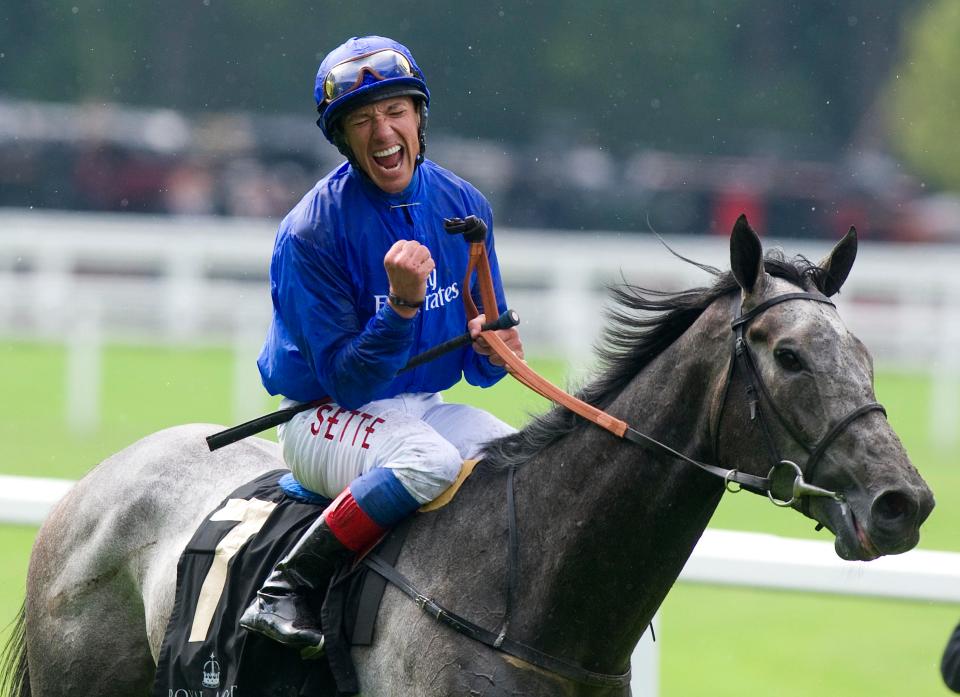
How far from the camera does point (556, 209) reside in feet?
91.5

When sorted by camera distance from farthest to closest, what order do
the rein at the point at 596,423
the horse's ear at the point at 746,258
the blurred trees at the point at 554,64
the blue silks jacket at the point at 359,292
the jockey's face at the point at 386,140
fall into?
1. the blurred trees at the point at 554,64
2. the jockey's face at the point at 386,140
3. the blue silks jacket at the point at 359,292
4. the horse's ear at the point at 746,258
5. the rein at the point at 596,423

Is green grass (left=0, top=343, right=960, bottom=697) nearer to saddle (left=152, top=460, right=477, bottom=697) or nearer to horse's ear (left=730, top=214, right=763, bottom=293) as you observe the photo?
saddle (left=152, top=460, right=477, bottom=697)

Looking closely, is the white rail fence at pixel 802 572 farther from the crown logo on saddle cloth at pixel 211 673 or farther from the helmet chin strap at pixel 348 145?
the helmet chin strap at pixel 348 145

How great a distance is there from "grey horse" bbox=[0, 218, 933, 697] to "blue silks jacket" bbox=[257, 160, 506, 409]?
35 cm

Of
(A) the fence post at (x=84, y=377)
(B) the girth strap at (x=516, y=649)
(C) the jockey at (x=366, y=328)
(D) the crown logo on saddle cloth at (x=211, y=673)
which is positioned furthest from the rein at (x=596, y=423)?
(A) the fence post at (x=84, y=377)

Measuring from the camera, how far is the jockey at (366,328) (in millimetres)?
3473

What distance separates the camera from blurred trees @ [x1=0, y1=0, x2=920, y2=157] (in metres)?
29.1

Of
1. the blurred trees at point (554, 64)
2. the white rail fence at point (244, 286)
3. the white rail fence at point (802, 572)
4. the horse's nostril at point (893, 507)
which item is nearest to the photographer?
the horse's nostril at point (893, 507)

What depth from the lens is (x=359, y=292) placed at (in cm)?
361

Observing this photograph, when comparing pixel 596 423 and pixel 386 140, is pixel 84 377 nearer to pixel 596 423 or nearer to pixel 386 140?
pixel 386 140

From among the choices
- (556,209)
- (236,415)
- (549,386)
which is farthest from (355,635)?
(556,209)

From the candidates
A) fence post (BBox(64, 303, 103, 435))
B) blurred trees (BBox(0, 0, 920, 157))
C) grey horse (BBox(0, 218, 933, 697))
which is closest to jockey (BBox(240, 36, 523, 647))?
grey horse (BBox(0, 218, 933, 697))

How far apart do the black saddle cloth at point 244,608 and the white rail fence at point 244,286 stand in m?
8.82

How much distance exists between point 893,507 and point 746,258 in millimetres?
611
